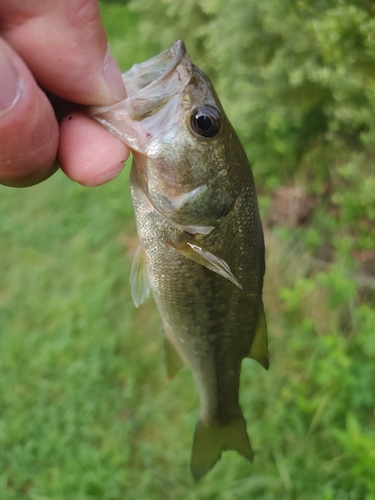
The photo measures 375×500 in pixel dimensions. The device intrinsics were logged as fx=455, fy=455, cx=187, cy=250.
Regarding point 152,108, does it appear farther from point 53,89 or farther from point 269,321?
point 269,321

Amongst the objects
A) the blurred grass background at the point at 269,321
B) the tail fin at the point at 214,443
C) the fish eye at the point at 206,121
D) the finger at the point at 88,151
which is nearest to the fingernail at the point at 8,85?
the finger at the point at 88,151

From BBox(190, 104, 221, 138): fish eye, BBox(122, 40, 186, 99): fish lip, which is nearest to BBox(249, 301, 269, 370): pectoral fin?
BBox(190, 104, 221, 138): fish eye

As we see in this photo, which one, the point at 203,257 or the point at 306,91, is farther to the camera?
the point at 306,91

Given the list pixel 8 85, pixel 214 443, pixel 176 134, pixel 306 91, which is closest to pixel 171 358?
pixel 214 443

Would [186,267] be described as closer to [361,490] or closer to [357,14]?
[361,490]

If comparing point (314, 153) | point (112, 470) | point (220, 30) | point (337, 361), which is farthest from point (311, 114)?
point (112, 470)

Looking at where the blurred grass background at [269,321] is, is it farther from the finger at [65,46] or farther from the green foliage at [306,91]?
the finger at [65,46]
